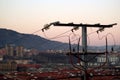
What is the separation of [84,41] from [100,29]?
2.17ft

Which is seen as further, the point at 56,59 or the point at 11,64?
the point at 56,59

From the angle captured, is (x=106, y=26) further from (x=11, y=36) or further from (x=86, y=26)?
(x=11, y=36)

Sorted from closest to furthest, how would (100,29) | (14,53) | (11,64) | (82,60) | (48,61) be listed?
(82,60), (100,29), (11,64), (48,61), (14,53)

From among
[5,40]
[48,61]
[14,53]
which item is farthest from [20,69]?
[5,40]

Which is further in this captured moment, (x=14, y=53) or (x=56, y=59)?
(x=14, y=53)

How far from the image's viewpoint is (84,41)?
6660 millimetres

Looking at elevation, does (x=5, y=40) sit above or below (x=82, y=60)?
above

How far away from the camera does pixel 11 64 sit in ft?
203

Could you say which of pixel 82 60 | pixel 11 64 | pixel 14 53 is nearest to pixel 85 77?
pixel 82 60

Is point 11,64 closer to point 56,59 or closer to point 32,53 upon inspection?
point 56,59

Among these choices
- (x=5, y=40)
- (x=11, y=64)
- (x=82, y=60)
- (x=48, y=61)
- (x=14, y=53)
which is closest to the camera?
(x=82, y=60)

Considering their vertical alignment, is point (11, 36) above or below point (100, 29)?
above

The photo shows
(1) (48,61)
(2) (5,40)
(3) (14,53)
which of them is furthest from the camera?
(2) (5,40)

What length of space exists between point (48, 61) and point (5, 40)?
10513 centimetres
